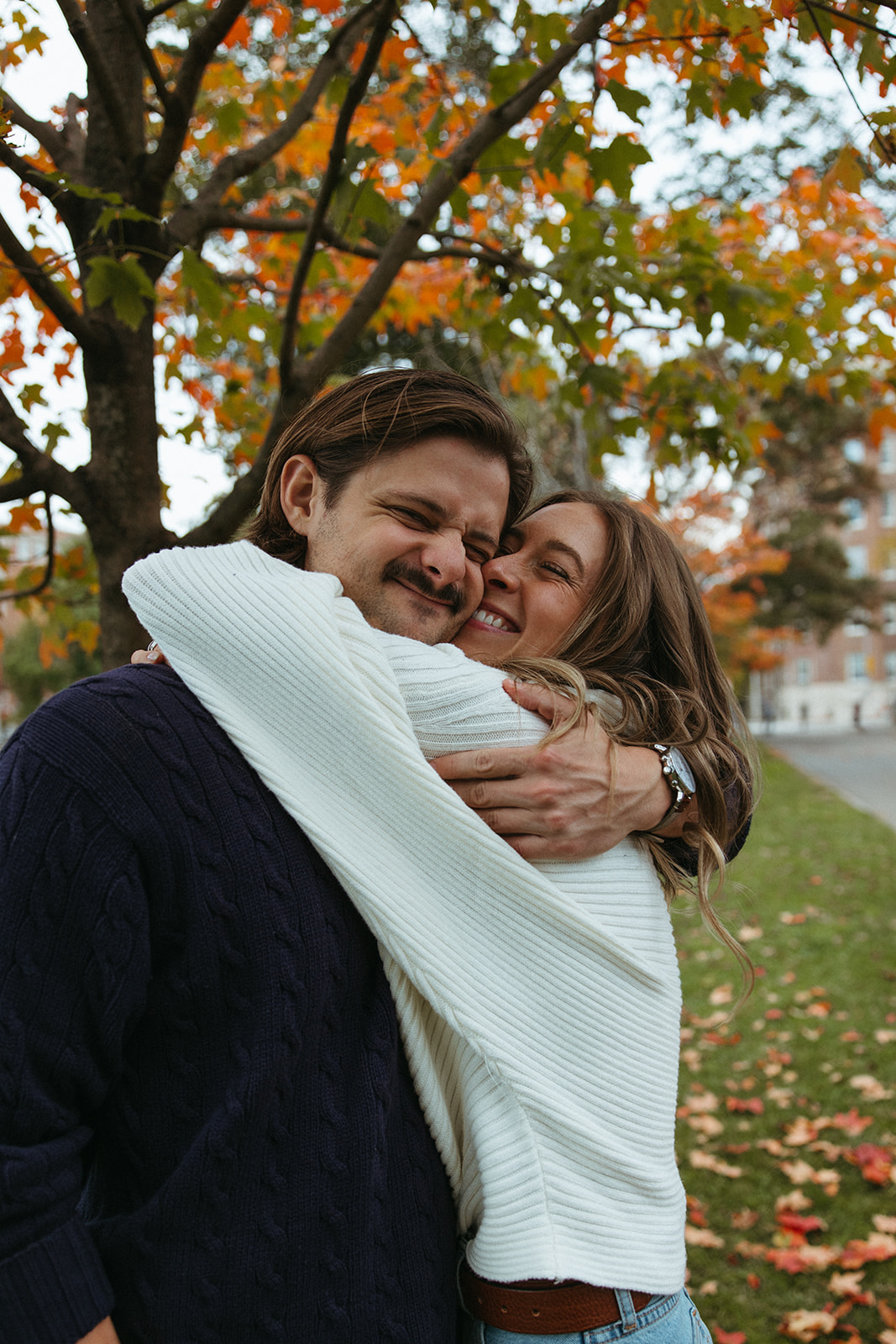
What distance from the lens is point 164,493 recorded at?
3.57 m

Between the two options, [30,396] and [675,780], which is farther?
[30,396]

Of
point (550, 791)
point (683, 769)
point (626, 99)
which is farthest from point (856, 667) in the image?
point (550, 791)

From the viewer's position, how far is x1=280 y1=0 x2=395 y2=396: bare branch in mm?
2564

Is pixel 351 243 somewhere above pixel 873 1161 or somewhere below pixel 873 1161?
above

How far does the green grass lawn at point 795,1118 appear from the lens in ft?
12.6

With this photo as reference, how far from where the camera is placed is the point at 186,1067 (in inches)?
49.5

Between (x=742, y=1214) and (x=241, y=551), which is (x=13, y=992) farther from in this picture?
(x=742, y=1214)

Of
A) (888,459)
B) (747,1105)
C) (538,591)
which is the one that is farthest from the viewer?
(888,459)

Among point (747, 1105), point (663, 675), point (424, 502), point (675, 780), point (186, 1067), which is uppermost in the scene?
point (424, 502)

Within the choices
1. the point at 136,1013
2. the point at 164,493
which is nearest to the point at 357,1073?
the point at 136,1013

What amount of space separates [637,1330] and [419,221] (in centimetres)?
269

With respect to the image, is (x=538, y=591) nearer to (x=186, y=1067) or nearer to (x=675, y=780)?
(x=675, y=780)

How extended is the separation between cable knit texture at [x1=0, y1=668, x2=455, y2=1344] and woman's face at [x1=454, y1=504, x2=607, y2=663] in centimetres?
86

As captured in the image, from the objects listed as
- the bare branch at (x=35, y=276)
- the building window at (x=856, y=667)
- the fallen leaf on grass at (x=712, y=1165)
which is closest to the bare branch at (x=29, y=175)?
the bare branch at (x=35, y=276)
